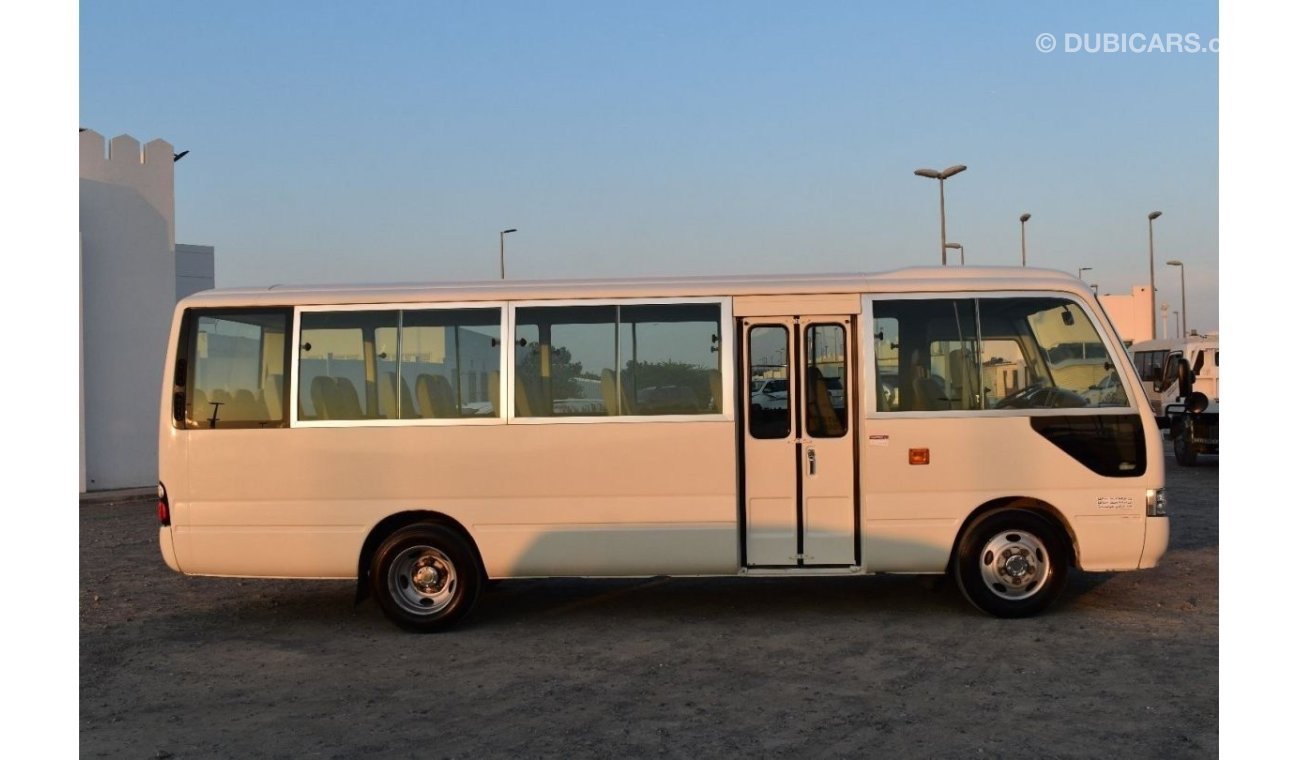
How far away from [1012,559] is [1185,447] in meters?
16.2

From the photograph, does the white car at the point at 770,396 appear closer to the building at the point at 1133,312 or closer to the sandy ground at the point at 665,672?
the sandy ground at the point at 665,672

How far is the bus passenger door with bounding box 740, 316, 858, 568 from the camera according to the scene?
878cm

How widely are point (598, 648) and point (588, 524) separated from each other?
0.98 meters

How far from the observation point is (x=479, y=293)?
29.7 ft

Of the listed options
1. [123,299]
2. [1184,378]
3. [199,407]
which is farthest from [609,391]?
[123,299]

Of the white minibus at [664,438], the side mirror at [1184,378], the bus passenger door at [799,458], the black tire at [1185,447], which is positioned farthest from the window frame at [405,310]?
the black tire at [1185,447]

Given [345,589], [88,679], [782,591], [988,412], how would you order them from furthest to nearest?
[345,589] → [782,591] → [988,412] → [88,679]

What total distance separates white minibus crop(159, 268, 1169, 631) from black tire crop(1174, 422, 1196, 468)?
609 inches

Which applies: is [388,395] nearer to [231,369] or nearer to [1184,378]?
[231,369]

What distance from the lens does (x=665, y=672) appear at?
7.52 m

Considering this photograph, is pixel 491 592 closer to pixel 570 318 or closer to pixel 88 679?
pixel 570 318

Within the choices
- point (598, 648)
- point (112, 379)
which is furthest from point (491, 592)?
point (112, 379)

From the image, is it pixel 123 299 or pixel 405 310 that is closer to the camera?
pixel 405 310

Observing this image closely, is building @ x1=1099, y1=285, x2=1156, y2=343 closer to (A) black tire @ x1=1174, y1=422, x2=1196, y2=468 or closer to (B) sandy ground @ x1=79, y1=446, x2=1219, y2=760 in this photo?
(A) black tire @ x1=1174, y1=422, x2=1196, y2=468
